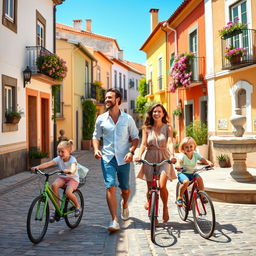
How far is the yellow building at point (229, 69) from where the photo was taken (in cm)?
1164

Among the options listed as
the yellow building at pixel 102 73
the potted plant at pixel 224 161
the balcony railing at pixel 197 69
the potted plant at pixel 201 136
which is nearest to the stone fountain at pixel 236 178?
the potted plant at pixel 224 161

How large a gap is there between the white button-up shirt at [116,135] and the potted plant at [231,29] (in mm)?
7817

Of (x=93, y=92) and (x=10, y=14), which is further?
(x=93, y=92)

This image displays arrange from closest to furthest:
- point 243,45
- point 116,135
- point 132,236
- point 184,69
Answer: point 132,236
point 116,135
point 243,45
point 184,69

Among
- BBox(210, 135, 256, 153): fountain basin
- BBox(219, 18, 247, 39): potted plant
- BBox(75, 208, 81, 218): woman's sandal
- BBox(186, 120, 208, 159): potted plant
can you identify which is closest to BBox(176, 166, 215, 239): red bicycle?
BBox(75, 208, 81, 218): woman's sandal

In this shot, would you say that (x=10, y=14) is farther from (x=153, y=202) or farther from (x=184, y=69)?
(x=153, y=202)

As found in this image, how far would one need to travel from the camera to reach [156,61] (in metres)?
24.0

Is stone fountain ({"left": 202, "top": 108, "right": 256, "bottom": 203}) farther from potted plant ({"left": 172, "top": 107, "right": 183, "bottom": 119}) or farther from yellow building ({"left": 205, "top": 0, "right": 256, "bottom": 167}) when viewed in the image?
potted plant ({"left": 172, "top": 107, "right": 183, "bottom": 119})

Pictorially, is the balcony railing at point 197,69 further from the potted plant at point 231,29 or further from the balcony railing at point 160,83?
the balcony railing at point 160,83

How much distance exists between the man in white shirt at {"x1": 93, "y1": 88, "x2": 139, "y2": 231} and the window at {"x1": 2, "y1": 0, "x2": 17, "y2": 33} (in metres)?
6.96

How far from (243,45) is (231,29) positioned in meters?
0.64

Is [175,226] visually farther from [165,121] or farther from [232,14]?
[232,14]

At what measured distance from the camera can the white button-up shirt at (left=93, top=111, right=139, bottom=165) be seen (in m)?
5.16

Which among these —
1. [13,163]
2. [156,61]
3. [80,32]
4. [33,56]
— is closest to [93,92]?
[156,61]
